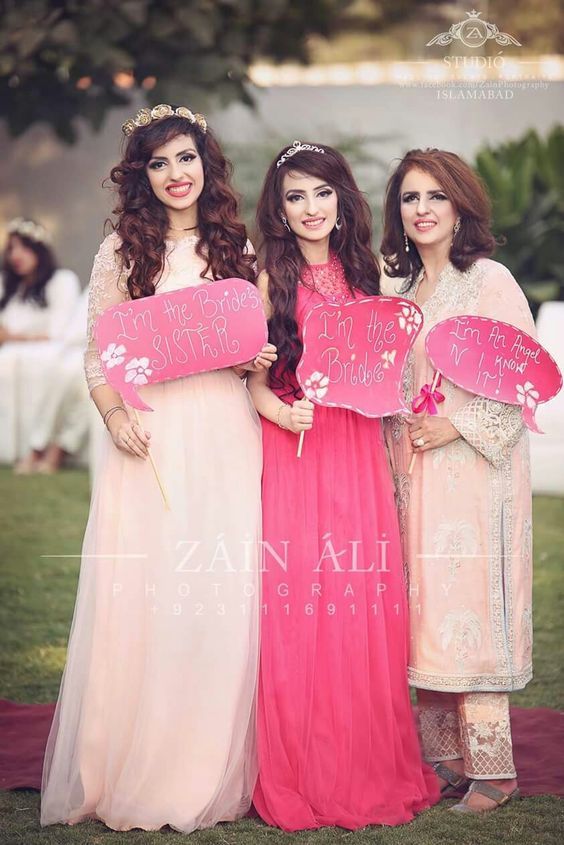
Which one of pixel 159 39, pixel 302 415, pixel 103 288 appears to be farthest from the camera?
pixel 159 39

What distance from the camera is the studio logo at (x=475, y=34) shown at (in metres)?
3.35

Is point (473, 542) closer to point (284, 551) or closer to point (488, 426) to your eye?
point (488, 426)

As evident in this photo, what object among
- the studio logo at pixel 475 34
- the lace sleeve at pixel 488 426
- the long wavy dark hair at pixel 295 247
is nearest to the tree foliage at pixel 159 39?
the studio logo at pixel 475 34

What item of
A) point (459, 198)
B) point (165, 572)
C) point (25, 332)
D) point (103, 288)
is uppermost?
point (25, 332)

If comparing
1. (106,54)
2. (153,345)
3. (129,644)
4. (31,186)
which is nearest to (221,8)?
(106,54)

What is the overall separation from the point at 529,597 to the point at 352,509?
0.49 meters

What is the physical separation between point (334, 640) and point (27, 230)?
355 cm

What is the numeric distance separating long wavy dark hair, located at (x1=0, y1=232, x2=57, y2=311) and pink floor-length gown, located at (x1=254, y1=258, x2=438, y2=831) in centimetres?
324

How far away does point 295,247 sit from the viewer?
116 inches

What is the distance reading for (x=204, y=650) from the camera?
Result: 2811 mm

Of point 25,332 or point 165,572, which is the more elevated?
point 25,332

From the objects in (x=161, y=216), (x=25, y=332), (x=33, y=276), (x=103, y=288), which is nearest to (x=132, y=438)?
A: (x=103, y=288)

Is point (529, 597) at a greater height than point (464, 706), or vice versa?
point (529, 597)

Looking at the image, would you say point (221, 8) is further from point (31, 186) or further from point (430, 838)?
point (430, 838)
